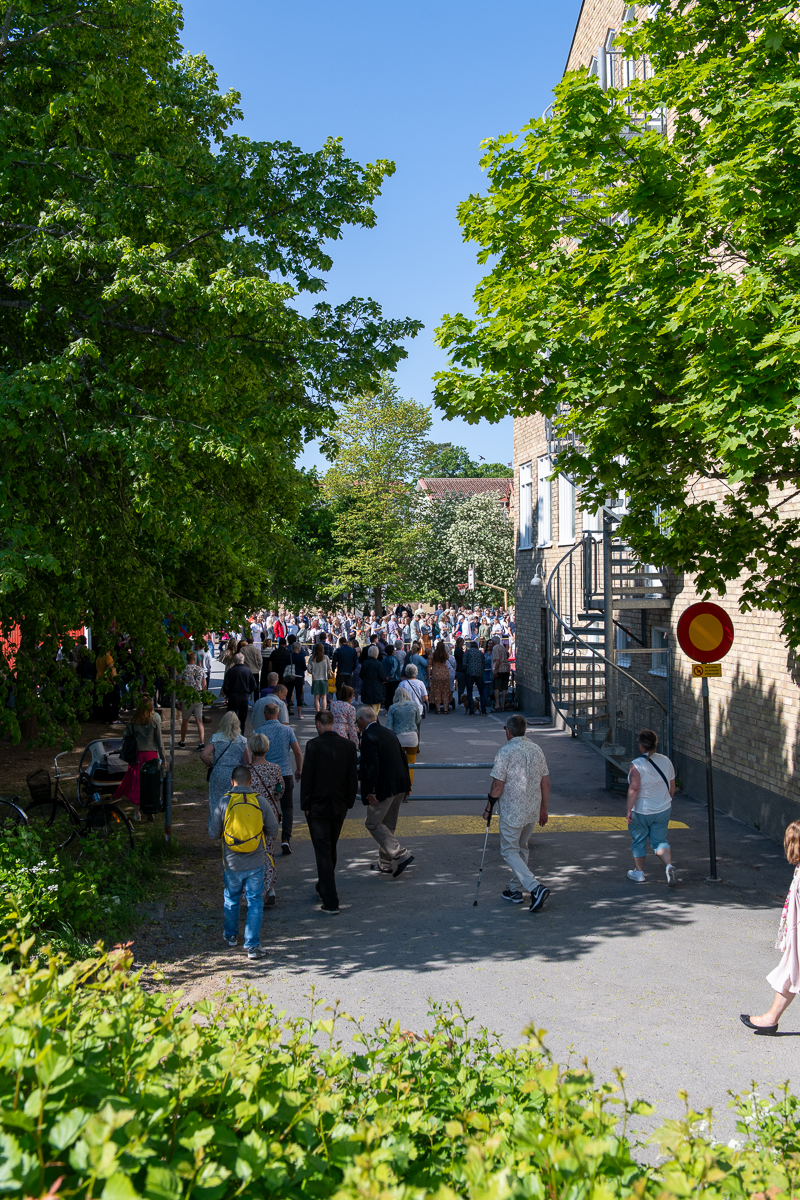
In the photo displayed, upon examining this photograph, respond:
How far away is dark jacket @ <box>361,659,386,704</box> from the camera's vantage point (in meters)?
19.3

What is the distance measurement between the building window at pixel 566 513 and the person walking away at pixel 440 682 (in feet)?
14.7

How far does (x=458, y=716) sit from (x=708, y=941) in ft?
54.1

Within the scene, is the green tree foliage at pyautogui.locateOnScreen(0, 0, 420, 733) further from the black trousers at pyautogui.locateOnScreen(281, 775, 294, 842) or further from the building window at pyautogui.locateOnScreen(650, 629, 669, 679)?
the building window at pyautogui.locateOnScreen(650, 629, 669, 679)

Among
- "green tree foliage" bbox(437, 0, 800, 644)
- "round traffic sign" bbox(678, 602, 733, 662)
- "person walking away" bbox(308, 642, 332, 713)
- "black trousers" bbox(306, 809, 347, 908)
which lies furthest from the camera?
"person walking away" bbox(308, 642, 332, 713)

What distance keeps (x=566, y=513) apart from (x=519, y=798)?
1383 centimetres

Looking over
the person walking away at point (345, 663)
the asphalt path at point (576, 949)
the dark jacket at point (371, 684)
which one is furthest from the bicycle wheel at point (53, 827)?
the person walking away at point (345, 663)

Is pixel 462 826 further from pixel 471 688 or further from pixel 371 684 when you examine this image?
pixel 471 688

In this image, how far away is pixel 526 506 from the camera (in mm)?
25078

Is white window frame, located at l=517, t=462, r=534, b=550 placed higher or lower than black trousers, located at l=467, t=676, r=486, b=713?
higher

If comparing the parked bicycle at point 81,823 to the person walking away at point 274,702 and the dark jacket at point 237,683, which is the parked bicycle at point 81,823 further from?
the dark jacket at point 237,683

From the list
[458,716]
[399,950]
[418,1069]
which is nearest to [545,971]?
[399,950]

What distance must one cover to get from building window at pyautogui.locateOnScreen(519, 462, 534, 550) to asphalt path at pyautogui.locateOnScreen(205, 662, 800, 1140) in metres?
13.5

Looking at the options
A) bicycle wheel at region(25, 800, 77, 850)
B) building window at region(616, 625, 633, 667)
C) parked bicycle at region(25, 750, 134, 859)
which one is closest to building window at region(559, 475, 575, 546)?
building window at region(616, 625, 633, 667)

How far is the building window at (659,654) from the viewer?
15.0 m
